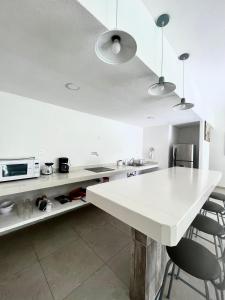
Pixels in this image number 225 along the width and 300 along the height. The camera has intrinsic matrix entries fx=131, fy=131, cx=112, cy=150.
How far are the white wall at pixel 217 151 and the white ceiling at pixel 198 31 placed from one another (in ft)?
9.04

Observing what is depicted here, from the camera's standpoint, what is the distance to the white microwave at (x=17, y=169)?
1465 millimetres

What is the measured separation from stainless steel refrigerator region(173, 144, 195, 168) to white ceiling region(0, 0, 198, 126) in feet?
6.60

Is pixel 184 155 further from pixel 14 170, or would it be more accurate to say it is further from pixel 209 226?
pixel 14 170

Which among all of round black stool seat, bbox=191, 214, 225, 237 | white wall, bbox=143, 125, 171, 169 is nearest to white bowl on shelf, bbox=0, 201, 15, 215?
round black stool seat, bbox=191, 214, 225, 237

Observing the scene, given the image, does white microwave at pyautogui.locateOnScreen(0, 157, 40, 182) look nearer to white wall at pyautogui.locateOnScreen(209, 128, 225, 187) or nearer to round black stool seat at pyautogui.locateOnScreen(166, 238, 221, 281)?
round black stool seat at pyautogui.locateOnScreen(166, 238, 221, 281)

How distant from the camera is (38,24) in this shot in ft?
2.67

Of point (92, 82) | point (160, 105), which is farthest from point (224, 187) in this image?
point (92, 82)

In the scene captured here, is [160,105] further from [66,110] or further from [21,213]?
[21,213]

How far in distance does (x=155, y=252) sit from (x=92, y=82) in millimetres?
1735

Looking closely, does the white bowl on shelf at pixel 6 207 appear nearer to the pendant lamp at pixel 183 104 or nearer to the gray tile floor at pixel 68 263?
the gray tile floor at pixel 68 263

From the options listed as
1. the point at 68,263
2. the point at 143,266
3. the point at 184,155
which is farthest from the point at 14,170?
the point at 184,155

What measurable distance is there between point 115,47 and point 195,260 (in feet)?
4.52

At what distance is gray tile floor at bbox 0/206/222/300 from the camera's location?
113 centimetres

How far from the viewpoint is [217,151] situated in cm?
439
